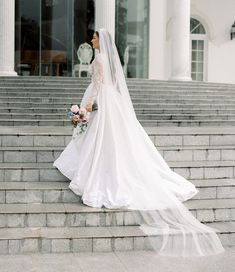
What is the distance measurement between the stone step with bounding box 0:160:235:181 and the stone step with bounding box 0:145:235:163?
0.60 ft

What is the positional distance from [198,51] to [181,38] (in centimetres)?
453

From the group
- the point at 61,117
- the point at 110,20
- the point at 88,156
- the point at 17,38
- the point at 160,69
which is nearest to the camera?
the point at 88,156

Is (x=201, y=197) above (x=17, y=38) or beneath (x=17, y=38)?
beneath

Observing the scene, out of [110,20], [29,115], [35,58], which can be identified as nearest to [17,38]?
[35,58]

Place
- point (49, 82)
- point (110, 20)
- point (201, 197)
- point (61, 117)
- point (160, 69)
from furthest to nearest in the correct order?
point (160, 69) → point (110, 20) → point (49, 82) → point (61, 117) → point (201, 197)

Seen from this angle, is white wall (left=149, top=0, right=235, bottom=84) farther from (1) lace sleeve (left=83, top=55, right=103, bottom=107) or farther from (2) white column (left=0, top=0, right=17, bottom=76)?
(1) lace sleeve (left=83, top=55, right=103, bottom=107)

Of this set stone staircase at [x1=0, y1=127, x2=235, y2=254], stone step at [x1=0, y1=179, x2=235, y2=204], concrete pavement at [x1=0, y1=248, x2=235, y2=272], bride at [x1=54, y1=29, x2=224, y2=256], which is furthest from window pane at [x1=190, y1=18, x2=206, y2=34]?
concrete pavement at [x1=0, y1=248, x2=235, y2=272]

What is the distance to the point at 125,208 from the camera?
620 centimetres

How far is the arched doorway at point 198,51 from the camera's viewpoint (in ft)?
73.6

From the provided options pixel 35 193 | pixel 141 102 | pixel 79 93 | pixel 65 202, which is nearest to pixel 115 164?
pixel 65 202

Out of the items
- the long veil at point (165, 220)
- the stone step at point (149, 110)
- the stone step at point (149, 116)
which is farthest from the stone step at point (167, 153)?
the stone step at point (149, 110)

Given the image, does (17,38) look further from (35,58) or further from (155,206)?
(155,206)

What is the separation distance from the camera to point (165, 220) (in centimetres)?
606

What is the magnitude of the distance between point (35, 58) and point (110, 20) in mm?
4192
